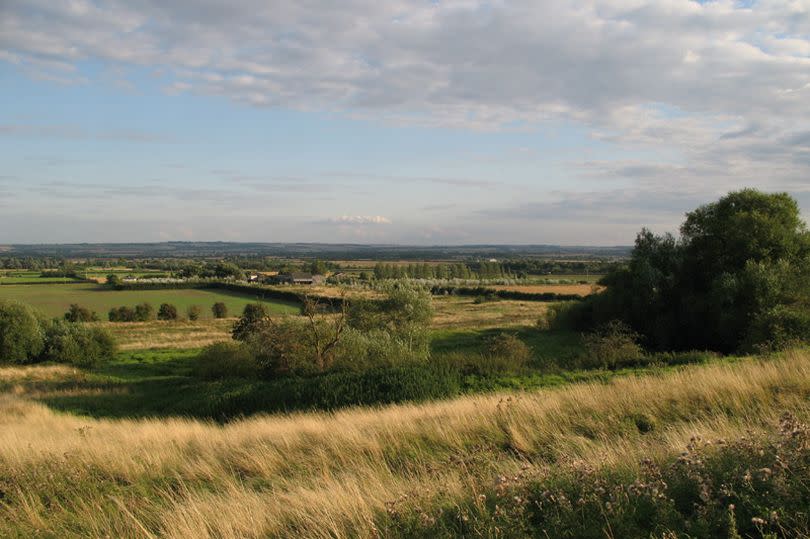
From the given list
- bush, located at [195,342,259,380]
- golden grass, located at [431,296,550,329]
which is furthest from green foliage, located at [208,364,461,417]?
golden grass, located at [431,296,550,329]

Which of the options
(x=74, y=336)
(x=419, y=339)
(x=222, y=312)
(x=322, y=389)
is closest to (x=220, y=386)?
(x=322, y=389)

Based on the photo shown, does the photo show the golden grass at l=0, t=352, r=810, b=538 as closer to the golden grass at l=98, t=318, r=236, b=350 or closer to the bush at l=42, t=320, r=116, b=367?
the bush at l=42, t=320, r=116, b=367

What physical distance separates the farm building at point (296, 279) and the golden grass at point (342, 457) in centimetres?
11627

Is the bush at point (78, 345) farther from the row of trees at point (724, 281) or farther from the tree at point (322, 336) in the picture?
the row of trees at point (724, 281)

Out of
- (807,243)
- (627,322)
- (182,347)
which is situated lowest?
(182,347)

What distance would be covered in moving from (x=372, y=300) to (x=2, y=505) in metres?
35.7

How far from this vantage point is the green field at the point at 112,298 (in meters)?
86.3

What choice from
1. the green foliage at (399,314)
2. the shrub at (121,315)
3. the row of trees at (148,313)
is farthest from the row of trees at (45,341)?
the shrub at (121,315)

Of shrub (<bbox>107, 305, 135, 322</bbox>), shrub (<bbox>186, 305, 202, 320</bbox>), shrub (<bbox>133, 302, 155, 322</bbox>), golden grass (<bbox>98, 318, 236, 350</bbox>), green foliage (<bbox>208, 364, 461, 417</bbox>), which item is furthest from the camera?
shrub (<bbox>133, 302, 155, 322</bbox>)

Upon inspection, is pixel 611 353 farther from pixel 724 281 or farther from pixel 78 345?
pixel 78 345

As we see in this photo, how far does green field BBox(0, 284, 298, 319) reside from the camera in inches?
3398

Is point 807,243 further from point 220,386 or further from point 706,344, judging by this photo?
point 220,386

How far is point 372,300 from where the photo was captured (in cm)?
4209

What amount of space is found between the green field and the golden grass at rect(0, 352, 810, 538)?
70.9 metres
